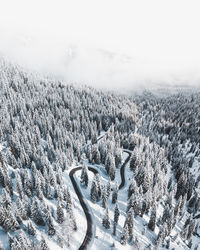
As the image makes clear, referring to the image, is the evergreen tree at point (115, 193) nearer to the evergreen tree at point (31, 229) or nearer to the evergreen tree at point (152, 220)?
the evergreen tree at point (152, 220)

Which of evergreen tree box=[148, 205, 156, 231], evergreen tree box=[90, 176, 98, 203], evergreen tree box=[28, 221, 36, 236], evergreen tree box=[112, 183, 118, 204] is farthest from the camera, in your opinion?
evergreen tree box=[112, 183, 118, 204]

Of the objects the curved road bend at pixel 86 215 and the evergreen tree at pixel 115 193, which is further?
the evergreen tree at pixel 115 193

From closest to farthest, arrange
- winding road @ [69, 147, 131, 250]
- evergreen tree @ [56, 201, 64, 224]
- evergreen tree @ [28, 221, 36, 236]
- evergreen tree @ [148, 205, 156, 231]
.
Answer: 1. evergreen tree @ [28, 221, 36, 236]
2. winding road @ [69, 147, 131, 250]
3. evergreen tree @ [56, 201, 64, 224]
4. evergreen tree @ [148, 205, 156, 231]

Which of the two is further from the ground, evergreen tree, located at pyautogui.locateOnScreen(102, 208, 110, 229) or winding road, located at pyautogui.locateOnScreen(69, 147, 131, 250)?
evergreen tree, located at pyautogui.locateOnScreen(102, 208, 110, 229)

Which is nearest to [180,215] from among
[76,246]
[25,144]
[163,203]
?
[163,203]

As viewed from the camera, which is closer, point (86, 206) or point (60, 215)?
point (60, 215)

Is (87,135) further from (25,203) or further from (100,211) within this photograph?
(25,203)

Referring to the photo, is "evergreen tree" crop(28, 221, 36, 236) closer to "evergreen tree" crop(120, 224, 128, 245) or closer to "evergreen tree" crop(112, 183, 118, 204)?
"evergreen tree" crop(120, 224, 128, 245)

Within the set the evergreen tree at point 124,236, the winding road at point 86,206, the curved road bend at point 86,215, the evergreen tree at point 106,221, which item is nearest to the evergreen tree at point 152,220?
the evergreen tree at point 124,236

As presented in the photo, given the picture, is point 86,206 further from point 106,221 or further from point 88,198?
point 106,221

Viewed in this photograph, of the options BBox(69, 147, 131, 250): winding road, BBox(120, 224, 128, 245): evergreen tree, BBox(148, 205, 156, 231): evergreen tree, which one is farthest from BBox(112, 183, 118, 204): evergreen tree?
BBox(148, 205, 156, 231): evergreen tree

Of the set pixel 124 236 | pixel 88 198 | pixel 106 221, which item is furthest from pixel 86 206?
pixel 124 236

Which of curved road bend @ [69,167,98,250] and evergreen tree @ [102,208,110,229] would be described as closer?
curved road bend @ [69,167,98,250]
